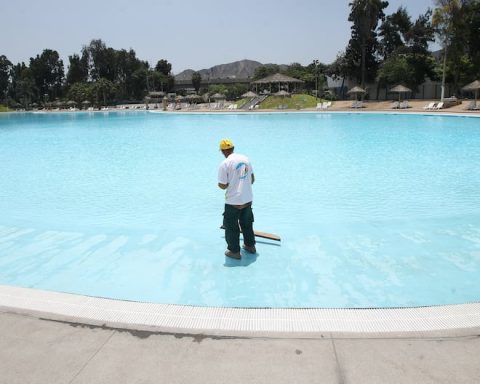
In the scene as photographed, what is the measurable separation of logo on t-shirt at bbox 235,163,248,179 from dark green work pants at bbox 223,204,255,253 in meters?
0.36

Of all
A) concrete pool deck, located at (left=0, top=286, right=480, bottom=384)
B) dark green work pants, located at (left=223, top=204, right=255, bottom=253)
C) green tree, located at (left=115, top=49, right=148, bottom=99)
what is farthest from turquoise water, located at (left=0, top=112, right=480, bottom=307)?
green tree, located at (left=115, top=49, right=148, bottom=99)

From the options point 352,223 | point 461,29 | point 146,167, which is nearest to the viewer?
point 352,223

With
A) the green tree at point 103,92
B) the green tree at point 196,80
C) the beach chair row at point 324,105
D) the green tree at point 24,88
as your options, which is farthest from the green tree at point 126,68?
the beach chair row at point 324,105

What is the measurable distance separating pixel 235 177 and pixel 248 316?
68.5 inches

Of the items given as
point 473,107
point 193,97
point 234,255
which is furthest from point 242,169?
point 193,97

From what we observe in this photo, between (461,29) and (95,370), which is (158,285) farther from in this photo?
(461,29)

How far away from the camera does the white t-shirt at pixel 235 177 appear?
4391 millimetres

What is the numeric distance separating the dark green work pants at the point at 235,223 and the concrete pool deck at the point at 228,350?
5.16ft

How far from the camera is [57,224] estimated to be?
6797 mm

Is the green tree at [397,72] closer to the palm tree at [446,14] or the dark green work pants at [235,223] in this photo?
the palm tree at [446,14]

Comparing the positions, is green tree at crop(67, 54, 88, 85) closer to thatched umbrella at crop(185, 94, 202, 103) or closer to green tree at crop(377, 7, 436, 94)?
thatched umbrella at crop(185, 94, 202, 103)

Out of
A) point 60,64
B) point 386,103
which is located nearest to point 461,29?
point 386,103

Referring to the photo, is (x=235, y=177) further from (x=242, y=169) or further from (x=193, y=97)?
(x=193, y=97)

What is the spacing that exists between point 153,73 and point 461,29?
52.4 metres
